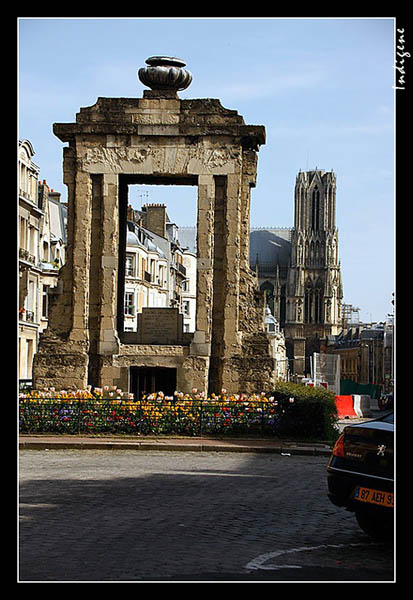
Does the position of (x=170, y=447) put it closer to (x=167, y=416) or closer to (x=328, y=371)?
(x=167, y=416)

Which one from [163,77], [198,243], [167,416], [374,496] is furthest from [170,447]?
[374,496]

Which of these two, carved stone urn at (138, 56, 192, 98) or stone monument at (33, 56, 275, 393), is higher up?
carved stone urn at (138, 56, 192, 98)

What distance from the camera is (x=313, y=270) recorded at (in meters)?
179

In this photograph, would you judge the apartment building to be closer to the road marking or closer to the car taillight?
the car taillight

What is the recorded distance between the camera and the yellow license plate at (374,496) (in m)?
9.39

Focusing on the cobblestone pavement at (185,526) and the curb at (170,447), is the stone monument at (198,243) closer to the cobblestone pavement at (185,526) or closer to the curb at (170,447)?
the curb at (170,447)

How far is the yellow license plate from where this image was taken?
9.39 meters

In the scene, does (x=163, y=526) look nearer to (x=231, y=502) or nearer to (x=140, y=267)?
(x=231, y=502)

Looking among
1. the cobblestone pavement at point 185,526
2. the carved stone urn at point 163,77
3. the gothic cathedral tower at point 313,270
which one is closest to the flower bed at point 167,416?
the cobblestone pavement at point 185,526

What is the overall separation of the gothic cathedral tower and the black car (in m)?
165

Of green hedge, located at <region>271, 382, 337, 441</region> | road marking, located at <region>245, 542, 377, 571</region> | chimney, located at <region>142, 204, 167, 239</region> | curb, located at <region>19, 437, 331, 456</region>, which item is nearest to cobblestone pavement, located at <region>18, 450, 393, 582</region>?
road marking, located at <region>245, 542, 377, 571</region>

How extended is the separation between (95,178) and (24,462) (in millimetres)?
9278

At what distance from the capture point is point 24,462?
59.4 ft
